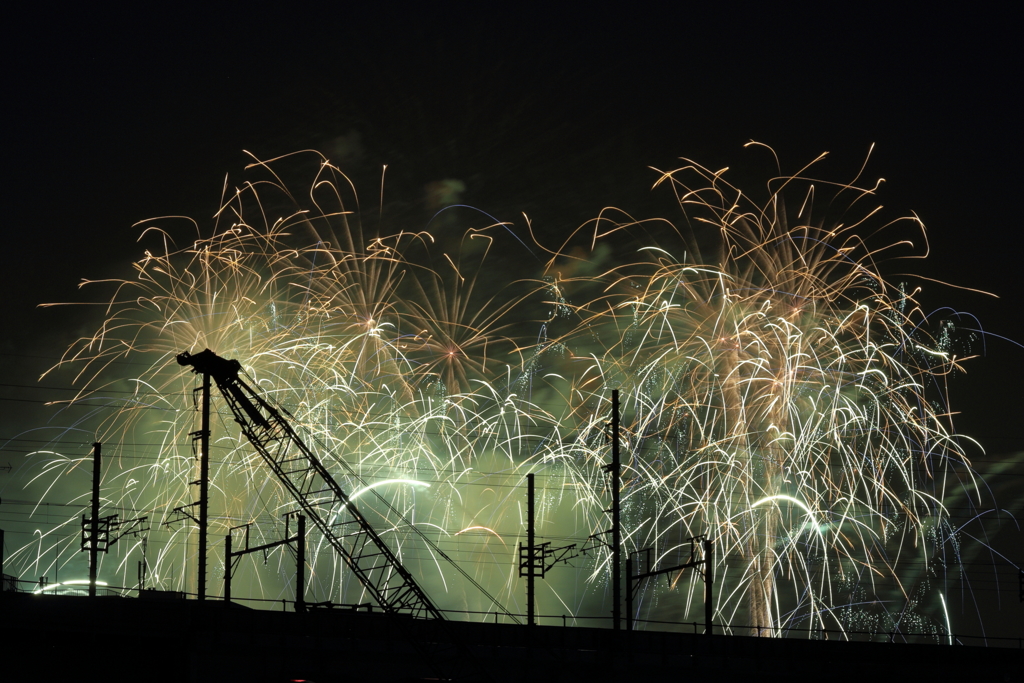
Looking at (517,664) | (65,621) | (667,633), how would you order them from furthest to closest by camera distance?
(667,633)
(517,664)
(65,621)

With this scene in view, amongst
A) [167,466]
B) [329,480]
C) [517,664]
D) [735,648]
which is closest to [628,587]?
[517,664]

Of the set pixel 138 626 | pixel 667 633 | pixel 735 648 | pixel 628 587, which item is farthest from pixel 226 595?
pixel 735 648

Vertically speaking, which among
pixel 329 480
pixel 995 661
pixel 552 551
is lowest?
pixel 995 661

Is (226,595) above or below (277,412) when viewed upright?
below

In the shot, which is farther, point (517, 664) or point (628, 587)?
point (517, 664)

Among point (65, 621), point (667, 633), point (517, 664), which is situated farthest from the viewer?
point (667, 633)

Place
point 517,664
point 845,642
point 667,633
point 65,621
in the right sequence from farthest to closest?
point 845,642 < point 667,633 < point 517,664 < point 65,621

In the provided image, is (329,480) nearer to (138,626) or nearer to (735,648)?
(138,626)

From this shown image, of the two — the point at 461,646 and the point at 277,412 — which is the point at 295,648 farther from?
the point at 277,412

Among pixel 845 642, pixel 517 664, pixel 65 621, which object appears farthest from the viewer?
pixel 845 642
